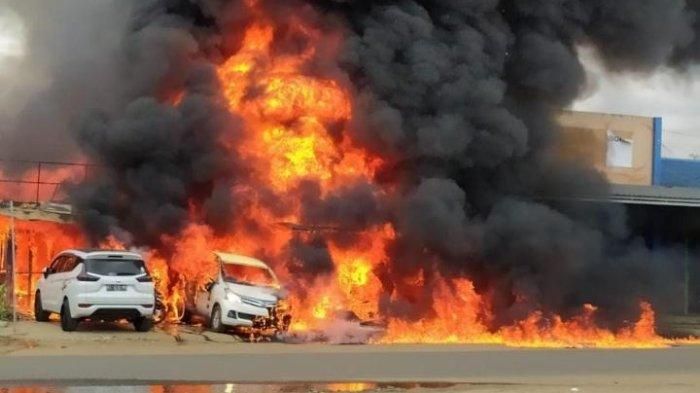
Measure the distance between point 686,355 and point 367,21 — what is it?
1130 centimetres

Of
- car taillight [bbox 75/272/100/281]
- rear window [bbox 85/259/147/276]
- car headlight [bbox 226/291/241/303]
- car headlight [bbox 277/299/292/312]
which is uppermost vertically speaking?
rear window [bbox 85/259/147/276]

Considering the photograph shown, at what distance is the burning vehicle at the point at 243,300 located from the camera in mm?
20547

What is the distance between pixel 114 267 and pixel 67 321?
4.70 feet

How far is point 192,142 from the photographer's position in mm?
24578

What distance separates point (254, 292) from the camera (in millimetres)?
20828

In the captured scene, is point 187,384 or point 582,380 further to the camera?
point 582,380

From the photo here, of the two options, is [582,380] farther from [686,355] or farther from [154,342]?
[154,342]

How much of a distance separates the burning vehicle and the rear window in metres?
1.67

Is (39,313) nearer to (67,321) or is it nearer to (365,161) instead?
(67,321)

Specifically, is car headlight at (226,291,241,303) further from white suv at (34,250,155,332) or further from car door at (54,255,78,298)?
car door at (54,255,78,298)

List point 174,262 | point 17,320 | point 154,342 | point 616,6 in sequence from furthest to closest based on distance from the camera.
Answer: point 616,6 → point 174,262 → point 17,320 → point 154,342

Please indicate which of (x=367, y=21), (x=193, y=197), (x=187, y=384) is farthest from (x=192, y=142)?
(x=187, y=384)

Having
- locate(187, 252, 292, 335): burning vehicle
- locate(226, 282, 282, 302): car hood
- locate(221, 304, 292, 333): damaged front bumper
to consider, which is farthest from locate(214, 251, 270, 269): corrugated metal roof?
locate(221, 304, 292, 333): damaged front bumper

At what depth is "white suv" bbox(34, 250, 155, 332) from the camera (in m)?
19.8
